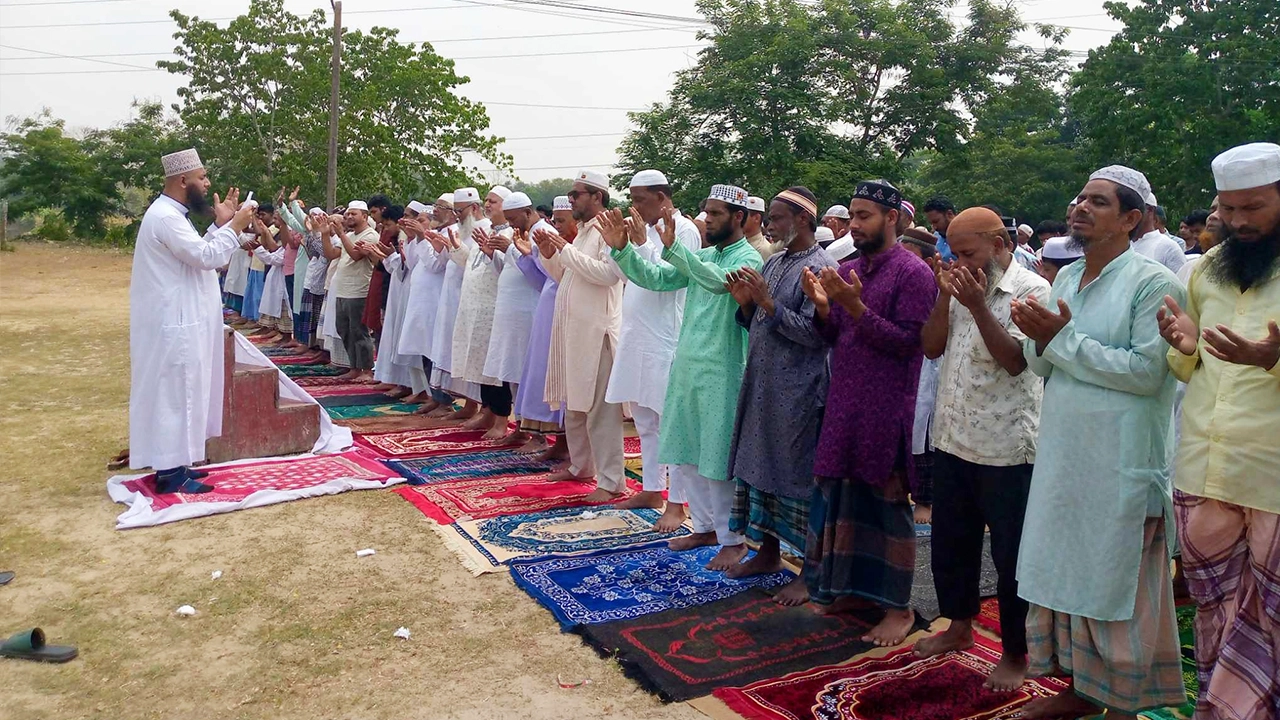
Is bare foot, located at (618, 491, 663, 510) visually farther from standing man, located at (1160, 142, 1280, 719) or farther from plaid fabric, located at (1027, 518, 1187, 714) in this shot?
standing man, located at (1160, 142, 1280, 719)

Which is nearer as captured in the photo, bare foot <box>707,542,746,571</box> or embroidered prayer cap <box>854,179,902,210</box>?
embroidered prayer cap <box>854,179,902,210</box>

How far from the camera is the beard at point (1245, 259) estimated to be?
278 cm

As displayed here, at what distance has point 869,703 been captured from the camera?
11.4 feet

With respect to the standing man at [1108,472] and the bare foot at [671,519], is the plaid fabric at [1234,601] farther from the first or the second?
the bare foot at [671,519]

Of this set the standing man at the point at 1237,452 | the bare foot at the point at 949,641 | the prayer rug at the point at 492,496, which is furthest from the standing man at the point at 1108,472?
the prayer rug at the point at 492,496

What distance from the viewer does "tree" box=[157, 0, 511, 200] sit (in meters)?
24.4

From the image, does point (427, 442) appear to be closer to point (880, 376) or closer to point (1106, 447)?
point (880, 376)

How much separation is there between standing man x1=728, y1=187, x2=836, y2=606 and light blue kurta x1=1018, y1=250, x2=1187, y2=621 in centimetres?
125

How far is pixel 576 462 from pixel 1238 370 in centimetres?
426

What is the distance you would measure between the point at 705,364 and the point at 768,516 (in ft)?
2.63

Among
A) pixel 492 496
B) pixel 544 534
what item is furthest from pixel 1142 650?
pixel 492 496

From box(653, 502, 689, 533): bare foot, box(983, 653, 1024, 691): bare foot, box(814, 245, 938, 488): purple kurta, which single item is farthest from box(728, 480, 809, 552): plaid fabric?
box(983, 653, 1024, 691): bare foot

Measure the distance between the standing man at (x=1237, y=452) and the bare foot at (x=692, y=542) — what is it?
2569 millimetres

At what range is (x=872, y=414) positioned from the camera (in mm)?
3934
